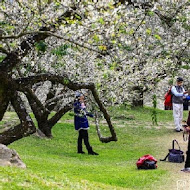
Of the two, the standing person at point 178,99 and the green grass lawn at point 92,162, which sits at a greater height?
the standing person at point 178,99

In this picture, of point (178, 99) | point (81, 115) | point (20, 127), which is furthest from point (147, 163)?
point (178, 99)

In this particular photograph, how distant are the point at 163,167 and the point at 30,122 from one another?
10.6ft

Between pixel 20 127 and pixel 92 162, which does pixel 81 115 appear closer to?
pixel 92 162

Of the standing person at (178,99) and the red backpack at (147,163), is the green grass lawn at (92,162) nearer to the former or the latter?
the red backpack at (147,163)

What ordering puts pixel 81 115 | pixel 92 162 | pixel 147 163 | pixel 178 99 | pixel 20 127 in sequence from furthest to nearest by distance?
1. pixel 178 99
2. pixel 81 115
3. pixel 92 162
4. pixel 147 163
5. pixel 20 127

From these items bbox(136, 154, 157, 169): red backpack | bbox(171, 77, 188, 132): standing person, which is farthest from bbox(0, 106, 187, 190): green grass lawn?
bbox(171, 77, 188, 132): standing person

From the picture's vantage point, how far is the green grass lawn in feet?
24.6

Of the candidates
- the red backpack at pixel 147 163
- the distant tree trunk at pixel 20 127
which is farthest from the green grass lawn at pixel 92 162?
the distant tree trunk at pixel 20 127

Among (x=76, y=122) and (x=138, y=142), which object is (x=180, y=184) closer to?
(x=76, y=122)

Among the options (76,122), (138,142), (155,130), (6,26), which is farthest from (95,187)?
(155,130)

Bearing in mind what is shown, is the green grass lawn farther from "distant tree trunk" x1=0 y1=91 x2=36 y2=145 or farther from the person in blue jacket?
"distant tree trunk" x1=0 y1=91 x2=36 y2=145

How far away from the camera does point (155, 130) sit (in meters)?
19.8

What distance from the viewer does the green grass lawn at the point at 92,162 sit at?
7.50 meters

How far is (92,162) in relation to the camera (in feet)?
41.1
